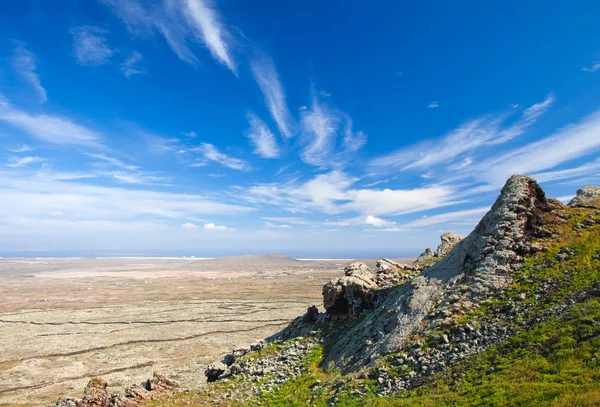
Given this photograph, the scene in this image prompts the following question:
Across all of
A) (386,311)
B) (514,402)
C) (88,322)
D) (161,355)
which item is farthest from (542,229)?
(88,322)

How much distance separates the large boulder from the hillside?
18 cm

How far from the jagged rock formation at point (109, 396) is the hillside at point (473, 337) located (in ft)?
7.07

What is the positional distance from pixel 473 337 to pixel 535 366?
5662 millimetres

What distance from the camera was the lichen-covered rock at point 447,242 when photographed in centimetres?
5365

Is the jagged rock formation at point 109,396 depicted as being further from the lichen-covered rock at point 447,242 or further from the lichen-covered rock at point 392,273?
the lichen-covered rock at point 447,242

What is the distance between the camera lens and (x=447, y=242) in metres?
55.3

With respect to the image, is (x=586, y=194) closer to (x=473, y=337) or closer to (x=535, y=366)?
(x=473, y=337)

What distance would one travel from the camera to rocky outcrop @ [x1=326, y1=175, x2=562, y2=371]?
28.8 m

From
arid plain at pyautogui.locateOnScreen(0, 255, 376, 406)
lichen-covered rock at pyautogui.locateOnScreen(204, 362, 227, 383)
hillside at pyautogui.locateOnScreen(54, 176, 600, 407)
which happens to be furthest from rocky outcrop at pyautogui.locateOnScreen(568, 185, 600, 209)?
arid plain at pyautogui.locateOnScreen(0, 255, 376, 406)

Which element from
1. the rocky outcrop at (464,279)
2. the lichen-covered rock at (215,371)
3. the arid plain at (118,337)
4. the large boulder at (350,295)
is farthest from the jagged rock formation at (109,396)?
the large boulder at (350,295)

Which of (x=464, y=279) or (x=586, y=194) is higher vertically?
(x=586, y=194)

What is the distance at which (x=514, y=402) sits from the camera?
16297 millimetres

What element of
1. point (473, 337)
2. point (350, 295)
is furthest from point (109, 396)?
point (473, 337)

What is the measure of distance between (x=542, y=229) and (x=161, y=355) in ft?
293
